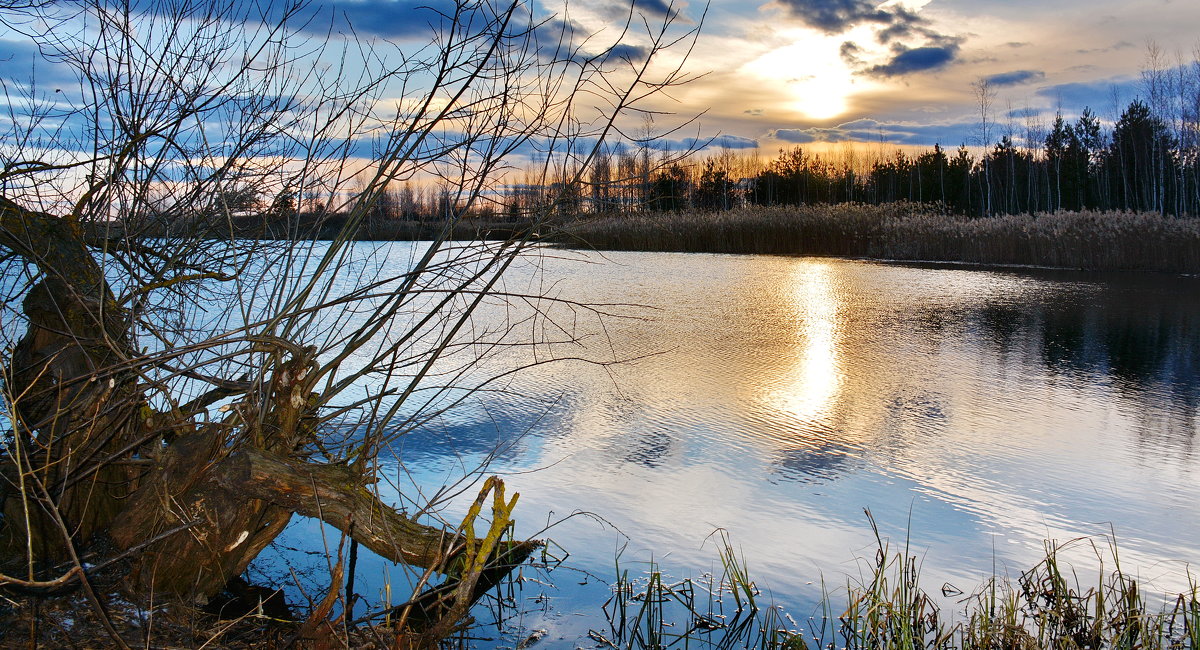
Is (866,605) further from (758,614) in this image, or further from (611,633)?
(611,633)

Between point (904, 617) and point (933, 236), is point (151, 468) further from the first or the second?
point (933, 236)

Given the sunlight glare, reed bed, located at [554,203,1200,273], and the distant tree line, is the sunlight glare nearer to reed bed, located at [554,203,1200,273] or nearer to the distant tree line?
reed bed, located at [554,203,1200,273]

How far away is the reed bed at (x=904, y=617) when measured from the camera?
2117mm

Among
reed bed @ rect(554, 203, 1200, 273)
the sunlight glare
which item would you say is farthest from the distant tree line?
the sunlight glare

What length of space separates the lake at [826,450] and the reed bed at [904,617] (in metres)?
0.10

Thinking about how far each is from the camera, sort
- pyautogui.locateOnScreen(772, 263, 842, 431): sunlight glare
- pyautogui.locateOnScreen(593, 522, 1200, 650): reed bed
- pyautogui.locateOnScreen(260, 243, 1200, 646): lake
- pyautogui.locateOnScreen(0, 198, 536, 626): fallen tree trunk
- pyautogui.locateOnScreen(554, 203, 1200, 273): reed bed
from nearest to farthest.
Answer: pyautogui.locateOnScreen(593, 522, 1200, 650): reed bed → pyautogui.locateOnScreen(0, 198, 536, 626): fallen tree trunk → pyautogui.locateOnScreen(260, 243, 1200, 646): lake → pyautogui.locateOnScreen(772, 263, 842, 431): sunlight glare → pyautogui.locateOnScreen(554, 203, 1200, 273): reed bed

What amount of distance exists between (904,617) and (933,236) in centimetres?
1682

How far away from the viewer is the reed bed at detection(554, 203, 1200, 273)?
14242 mm

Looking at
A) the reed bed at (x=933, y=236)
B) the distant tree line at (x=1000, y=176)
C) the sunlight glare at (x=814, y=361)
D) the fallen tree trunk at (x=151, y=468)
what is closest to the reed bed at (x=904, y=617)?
the fallen tree trunk at (x=151, y=468)

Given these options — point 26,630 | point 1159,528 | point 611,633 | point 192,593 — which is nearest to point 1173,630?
point 1159,528

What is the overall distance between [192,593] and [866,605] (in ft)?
6.54

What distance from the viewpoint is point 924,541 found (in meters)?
2.90

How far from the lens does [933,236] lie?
56.9 feet

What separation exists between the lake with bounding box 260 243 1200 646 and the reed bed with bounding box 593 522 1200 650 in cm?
10
